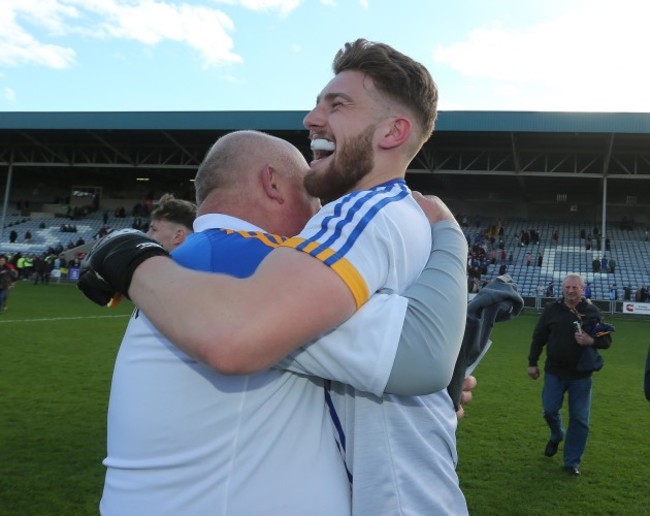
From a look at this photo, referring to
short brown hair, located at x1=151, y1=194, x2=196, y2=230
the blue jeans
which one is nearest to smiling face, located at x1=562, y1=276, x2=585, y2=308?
the blue jeans

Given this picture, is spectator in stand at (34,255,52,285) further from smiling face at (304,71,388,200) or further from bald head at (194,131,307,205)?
smiling face at (304,71,388,200)

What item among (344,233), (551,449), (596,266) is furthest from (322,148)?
(596,266)

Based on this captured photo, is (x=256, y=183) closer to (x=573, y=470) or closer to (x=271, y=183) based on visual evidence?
(x=271, y=183)

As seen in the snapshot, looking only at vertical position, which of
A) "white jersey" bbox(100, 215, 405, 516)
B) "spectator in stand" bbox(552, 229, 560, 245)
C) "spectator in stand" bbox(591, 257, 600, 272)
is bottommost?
"white jersey" bbox(100, 215, 405, 516)

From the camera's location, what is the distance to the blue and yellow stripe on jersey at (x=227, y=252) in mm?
1355

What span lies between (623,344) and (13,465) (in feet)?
52.4

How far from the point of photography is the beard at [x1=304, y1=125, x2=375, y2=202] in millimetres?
1630

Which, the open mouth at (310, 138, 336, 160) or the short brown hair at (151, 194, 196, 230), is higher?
the short brown hair at (151, 194, 196, 230)

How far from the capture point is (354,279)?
49.3 inches

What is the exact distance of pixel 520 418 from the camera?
8188 mm

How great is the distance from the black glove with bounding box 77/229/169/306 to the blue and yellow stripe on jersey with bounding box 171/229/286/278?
6cm

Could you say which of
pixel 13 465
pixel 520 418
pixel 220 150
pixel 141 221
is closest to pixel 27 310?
pixel 13 465

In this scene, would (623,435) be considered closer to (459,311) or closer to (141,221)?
(459,311)

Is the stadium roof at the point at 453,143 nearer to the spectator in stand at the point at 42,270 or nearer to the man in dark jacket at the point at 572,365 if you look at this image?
the spectator in stand at the point at 42,270
